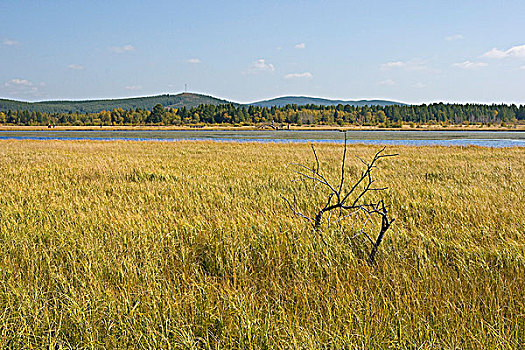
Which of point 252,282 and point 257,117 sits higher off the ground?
point 257,117

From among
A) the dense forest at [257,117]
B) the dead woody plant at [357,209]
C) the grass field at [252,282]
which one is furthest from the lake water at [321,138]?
the dense forest at [257,117]

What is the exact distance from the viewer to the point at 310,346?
8.82 ft

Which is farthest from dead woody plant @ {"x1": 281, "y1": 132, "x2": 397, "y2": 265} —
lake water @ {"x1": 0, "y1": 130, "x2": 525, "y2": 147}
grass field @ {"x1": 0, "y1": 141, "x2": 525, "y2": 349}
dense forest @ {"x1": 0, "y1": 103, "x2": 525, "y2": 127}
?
dense forest @ {"x1": 0, "y1": 103, "x2": 525, "y2": 127}

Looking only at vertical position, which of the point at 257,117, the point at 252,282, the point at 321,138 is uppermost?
the point at 257,117

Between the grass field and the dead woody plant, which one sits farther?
the dead woody plant

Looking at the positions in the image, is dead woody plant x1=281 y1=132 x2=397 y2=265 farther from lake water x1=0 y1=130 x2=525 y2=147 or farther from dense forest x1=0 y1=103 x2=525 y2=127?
dense forest x1=0 y1=103 x2=525 y2=127

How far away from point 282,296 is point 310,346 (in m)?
0.91

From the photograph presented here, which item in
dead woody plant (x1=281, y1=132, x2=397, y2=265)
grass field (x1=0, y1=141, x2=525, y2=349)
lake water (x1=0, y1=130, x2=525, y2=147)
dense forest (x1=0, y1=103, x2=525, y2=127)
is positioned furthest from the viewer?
dense forest (x1=0, y1=103, x2=525, y2=127)

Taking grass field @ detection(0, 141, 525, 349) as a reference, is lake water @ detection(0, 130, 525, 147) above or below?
above

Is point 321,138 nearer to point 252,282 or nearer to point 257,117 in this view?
point 252,282

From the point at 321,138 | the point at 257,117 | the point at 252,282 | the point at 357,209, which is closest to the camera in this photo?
the point at 252,282

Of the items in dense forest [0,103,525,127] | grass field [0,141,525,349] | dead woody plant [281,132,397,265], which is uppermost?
dense forest [0,103,525,127]

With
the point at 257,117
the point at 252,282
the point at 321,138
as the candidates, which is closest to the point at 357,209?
the point at 252,282

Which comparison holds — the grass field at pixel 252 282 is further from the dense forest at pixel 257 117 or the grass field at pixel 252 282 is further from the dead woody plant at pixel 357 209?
the dense forest at pixel 257 117
